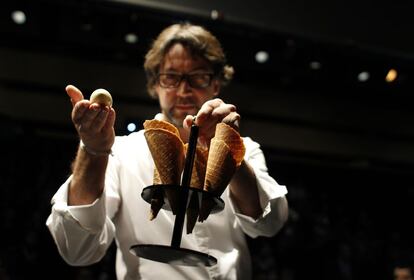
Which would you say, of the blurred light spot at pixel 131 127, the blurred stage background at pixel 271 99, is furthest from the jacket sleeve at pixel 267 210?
the blurred stage background at pixel 271 99

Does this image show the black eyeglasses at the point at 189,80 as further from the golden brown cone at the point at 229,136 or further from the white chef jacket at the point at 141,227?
the golden brown cone at the point at 229,136

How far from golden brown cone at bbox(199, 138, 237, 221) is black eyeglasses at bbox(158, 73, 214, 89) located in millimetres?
441

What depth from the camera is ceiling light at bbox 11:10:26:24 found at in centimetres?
281

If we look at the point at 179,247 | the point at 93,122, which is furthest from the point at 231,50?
the point at 179,247

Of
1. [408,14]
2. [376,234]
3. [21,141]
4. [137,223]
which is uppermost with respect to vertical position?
[408,14]

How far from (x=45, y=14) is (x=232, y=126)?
2.31m

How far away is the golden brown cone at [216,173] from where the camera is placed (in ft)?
2.67

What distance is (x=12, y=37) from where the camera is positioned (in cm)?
292

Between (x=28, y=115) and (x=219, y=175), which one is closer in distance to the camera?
(x=219, y=175)

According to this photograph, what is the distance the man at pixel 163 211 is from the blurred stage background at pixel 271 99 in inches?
39.9

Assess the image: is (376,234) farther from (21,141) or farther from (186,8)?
(21,141)

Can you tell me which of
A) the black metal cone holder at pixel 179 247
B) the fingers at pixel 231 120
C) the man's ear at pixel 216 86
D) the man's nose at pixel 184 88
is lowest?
the black metal cone holder at pixel 179 247

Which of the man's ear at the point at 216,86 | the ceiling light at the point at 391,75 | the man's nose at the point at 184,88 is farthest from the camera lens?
the ceiling light at the point at 391,75

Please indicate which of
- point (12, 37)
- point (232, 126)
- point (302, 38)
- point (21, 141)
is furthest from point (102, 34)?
point (232, 126)
